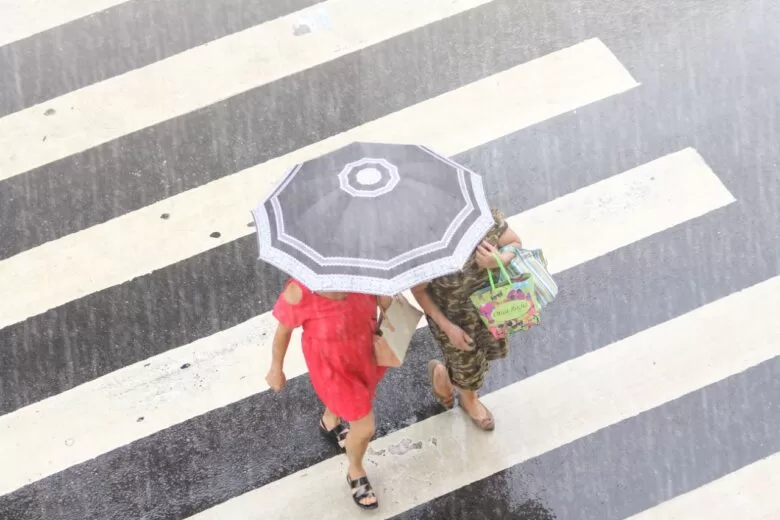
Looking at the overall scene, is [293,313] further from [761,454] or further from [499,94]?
[499,94]

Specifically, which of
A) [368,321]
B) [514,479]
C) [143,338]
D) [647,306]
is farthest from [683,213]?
[143,338]

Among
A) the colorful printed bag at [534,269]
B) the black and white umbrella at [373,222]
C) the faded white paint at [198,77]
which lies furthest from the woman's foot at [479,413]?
the faded white paint at [198,77]

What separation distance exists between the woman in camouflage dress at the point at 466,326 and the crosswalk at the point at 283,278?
26 centimetres

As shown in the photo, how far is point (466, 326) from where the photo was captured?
193 inches

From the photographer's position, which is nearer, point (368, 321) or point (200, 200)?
point (368, 321)

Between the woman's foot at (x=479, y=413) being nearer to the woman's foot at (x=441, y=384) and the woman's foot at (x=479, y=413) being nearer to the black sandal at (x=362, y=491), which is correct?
the woman's foot at (x=441, y=384)

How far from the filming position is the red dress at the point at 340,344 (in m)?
4.55

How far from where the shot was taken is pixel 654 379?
19.1 ft

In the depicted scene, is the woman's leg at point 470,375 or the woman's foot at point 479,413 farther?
the woman's foot at point 479,413

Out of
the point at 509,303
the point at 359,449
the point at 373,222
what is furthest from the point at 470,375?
the point at 373,222

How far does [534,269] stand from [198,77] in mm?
3850

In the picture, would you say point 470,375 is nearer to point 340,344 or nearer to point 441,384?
point 441,384

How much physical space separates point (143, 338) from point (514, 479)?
93.1 inches

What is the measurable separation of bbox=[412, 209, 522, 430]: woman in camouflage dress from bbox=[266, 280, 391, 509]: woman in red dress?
27 centimetres
